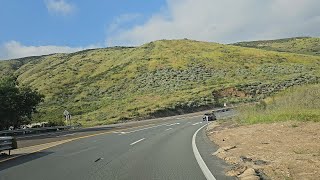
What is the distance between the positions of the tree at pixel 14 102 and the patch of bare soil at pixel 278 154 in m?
29.1

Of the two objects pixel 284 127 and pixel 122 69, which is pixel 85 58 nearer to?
pixel 122 69

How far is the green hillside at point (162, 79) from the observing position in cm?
6956

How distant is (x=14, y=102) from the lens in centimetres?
4353

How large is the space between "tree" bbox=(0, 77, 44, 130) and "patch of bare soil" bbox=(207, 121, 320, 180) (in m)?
29.1

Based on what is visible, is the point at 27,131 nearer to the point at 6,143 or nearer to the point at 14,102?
the point at 14,102

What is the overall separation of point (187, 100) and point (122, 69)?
31084 mm

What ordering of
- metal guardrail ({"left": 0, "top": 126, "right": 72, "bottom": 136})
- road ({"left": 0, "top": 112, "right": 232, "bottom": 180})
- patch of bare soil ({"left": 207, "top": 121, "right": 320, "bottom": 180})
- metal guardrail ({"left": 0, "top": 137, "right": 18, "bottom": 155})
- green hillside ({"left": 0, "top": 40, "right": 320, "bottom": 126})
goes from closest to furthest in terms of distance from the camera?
1. patch of bare soil ({"left": 207, "top": 121, "right": 320, "bottom": 180})
2. road ({"left": 0, "top": 112, "right": 232, "bottom": 180})
3. metal guardrail ({"left": 0, "top": 137, "right": 18, "bottom": 155})
4. metal guardrail ({"left": 0, "top": 126, "right": 72, "bottom": 136})
5. green hillside ({"left": 0, "top": 40, "right": 320, "bottom": 126})

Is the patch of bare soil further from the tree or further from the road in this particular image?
the tree

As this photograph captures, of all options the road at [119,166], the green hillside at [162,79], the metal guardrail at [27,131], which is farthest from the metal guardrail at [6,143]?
the green hillside at [162,79]

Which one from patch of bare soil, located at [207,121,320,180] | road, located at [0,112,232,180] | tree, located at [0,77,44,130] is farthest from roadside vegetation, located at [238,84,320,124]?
tree, located at [0,77,44,130]

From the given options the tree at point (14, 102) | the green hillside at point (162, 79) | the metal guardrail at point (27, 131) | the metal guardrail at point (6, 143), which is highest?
the green hillside at point (162, 79)

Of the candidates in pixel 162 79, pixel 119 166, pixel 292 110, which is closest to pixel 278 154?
pixel 119 166

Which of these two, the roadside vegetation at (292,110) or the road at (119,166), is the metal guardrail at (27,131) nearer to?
the roadside vegetation at (292,110)

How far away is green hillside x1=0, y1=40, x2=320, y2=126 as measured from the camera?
69.6 metres
